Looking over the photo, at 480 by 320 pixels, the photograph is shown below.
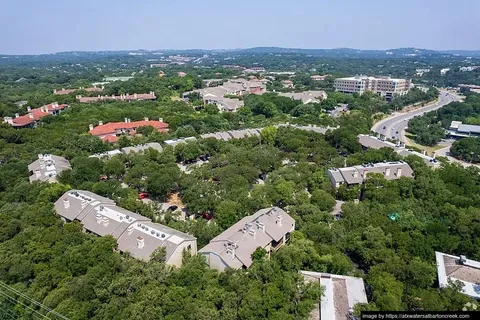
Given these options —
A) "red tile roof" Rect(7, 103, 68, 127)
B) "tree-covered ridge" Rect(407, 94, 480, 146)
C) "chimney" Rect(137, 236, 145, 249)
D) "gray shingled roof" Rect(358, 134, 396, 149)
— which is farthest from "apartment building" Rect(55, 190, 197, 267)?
"tree-covered ridge" Rect(407, 94, 480, 146)

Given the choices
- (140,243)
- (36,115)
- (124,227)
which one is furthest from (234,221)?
(36,115)

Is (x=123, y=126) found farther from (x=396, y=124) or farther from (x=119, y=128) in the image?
(x=396, y=124)

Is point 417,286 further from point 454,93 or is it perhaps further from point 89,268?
point 454,93

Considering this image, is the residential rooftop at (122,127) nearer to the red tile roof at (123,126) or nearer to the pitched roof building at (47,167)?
the red tile roof at (123,126)

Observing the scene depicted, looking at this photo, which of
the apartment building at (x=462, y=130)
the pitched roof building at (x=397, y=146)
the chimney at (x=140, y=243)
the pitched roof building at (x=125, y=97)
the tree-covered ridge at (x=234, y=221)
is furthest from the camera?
the pitched roof building at (x=125, y=97)

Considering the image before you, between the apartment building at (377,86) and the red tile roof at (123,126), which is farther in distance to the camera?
the apartment building at (377,86)

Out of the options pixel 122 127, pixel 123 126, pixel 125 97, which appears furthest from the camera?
pixel 125 97

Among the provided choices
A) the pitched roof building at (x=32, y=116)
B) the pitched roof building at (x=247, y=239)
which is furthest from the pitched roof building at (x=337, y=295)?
the pitched roof building at (x=32, y=116)
